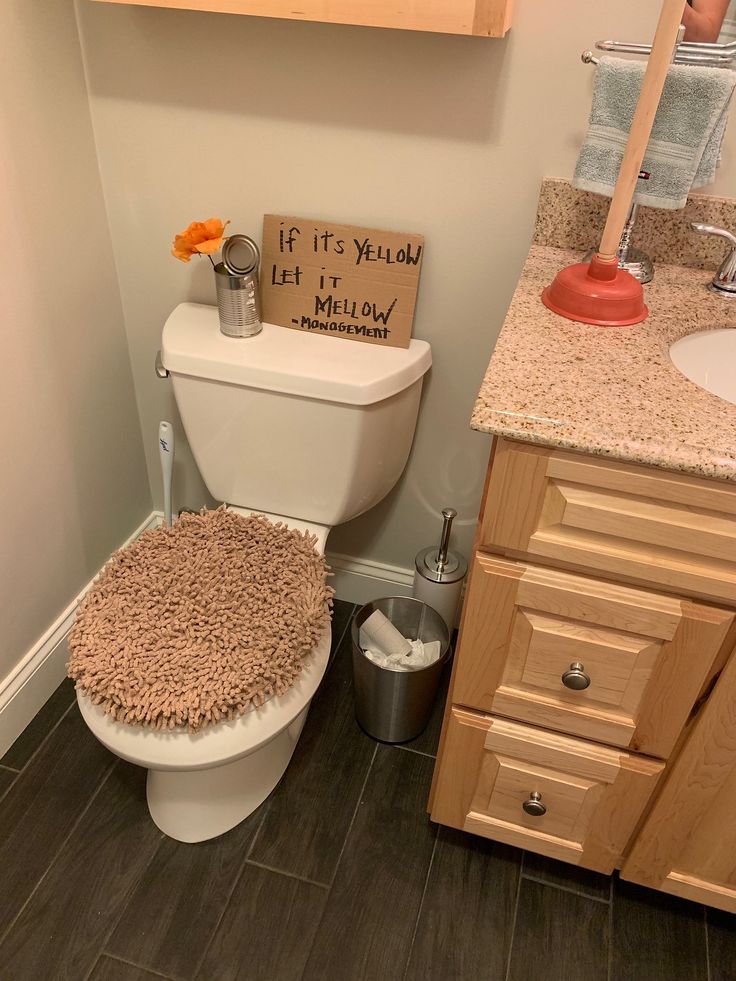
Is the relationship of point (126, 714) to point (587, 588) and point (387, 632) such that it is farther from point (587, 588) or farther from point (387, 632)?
point (587, 588)

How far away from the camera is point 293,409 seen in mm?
1230

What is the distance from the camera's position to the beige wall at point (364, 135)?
3.49 feet

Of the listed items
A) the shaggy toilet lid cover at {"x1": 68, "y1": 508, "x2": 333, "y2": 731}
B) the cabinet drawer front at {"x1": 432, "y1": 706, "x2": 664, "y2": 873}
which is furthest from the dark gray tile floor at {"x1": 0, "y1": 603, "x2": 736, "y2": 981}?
the shaggy toilet lid cover at {"x1": 68, "y1": 508, "x2": 333, "y2": 731}

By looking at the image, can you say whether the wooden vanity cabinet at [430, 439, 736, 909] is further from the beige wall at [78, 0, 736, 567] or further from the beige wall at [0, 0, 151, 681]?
the beige wall at [0, 0, 151, 681]

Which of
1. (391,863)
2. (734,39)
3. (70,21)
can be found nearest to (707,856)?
(391,863)

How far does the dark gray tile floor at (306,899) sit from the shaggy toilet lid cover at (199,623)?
0.40 meters

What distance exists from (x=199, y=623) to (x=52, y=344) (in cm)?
58

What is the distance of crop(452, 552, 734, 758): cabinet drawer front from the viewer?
2.88 ft

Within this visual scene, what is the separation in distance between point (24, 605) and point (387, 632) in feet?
2.24

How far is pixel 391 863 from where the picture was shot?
1.28m

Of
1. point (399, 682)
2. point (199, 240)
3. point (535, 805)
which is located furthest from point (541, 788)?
point (199, 240)

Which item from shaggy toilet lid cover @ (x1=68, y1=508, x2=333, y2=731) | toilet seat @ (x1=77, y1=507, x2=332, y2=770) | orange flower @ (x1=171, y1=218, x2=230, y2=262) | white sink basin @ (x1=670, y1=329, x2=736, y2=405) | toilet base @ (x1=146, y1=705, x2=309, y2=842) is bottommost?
toilet base @ (x1=146, y1=705, x2=309, y2=842)

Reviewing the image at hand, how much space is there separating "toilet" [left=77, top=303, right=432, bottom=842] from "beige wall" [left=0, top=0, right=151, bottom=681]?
19 centimetres

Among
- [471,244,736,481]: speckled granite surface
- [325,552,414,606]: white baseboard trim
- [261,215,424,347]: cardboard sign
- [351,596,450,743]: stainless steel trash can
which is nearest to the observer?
[471,244,736,481]: speckled granite surface
